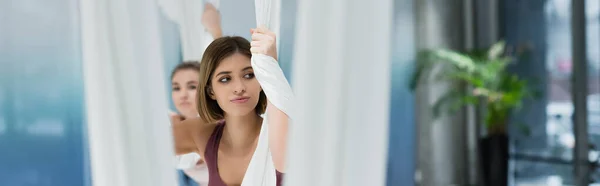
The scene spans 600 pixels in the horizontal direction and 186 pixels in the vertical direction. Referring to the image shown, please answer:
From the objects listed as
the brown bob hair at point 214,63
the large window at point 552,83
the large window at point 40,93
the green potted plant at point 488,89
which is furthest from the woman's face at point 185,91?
the large window at point 552,83

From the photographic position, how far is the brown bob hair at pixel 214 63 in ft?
2.92

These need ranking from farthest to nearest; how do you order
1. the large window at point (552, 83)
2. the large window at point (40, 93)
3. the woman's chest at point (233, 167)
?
the large window at point (552, 83) < the large window at point (40, 93) < the woman's chest at point (233, 167)

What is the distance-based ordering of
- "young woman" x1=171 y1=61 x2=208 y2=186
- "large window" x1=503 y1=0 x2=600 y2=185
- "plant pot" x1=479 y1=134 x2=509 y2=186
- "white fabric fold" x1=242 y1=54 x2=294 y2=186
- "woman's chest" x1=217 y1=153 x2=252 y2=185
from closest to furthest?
"white fabric fold" x1=242 y1=54 x2=294 y2=186 < "woman's chest" x1=217 y1=153 x2=252 y2=185 < "young woman" x1=171 y1=61 x2=208 y2=186 < "large window" x1=503 y1=0 x2=600 y2=185 < "plant pot" x1=479 y1=134 x2=509 y2=186

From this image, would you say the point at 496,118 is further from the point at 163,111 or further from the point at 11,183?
the point at 163,111

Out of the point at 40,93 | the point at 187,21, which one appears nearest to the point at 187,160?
the point at 187,21

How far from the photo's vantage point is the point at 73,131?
A: 2.34m

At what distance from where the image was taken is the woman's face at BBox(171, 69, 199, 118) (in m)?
1.08

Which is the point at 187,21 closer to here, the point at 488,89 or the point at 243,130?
the point at 243,130

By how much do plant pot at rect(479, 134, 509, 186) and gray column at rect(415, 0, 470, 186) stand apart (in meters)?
0.18

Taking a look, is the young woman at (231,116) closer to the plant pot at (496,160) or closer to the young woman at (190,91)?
the young woman at (190,91)

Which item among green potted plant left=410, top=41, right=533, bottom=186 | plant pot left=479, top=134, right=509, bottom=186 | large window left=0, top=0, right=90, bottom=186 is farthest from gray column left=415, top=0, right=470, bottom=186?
large window left=0, top=0, right=90, bottom=186

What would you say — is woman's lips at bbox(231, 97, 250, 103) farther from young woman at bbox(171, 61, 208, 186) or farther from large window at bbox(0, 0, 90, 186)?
large window at bbox(0, 0, 90, 186)

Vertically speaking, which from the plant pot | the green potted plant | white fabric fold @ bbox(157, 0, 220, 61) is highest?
white fabric fold @ bbox(157, 0, 220, 61)

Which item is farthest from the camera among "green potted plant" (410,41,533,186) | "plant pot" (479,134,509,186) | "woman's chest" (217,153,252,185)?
"plant pot" (479,134,509,186)
